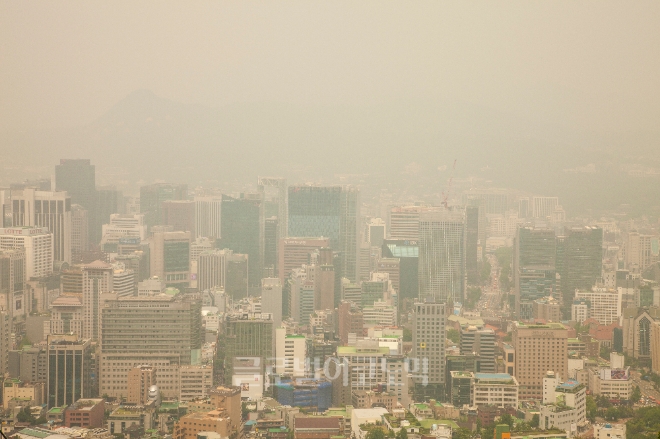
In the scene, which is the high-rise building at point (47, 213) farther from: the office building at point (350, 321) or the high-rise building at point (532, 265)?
the high-rise building at point (532, 265)

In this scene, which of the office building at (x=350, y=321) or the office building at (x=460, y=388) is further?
the office building at (x=350, y=321)

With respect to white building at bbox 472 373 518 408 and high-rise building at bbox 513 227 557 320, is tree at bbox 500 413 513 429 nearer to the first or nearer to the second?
white building at bbox 472 373 518 408

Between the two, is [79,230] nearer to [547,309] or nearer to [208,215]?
[208,215]

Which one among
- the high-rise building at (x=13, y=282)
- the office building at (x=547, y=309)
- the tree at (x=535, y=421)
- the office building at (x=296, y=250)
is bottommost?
the tree at (x=535, y=421)

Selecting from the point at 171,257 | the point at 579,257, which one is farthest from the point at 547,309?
the point at 171,257

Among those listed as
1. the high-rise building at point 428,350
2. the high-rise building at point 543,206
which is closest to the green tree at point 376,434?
the high-rise building at point 428,350

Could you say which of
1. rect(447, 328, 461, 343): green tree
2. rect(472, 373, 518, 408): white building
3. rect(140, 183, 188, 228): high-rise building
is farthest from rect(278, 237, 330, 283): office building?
rect(472, 373, 518, 408): white building

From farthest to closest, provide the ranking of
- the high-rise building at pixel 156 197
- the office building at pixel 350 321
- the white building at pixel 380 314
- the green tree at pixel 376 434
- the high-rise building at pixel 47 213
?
the high-rise building at pixel 156 197 < the high-rise building at pixel 47 213 < the white building at pixel 380 314 < the office building at pixel 350 321 < the green tree at pixel 376 434

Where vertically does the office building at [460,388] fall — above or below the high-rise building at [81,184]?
below
